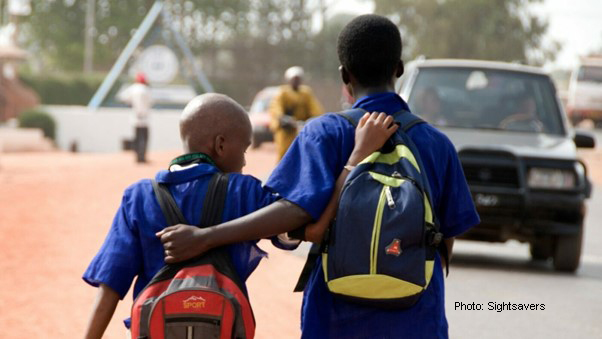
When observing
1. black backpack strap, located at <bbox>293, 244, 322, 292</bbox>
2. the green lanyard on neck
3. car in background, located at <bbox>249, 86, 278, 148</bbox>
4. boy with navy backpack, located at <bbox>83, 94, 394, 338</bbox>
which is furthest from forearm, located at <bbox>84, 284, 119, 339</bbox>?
car in background, located at <bbox>249, 86, 278, 148</bbox>

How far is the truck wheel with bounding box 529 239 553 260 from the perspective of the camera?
1116 cm

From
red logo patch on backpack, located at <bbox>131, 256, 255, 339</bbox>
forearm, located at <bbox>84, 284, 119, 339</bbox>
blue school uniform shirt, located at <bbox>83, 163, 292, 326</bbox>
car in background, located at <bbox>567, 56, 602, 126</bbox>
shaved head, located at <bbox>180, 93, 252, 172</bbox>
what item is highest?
shaved head, located at <bbox>180, 93, 252, 172</bbox>

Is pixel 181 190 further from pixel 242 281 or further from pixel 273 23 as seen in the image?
pixel 273 23

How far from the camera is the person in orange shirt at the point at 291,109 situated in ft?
49.0

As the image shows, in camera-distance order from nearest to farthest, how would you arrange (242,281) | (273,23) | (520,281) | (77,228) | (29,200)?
(242,281) → (520,281) → (77,228) → (29,200) → (273,23)

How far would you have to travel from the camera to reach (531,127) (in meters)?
11.2

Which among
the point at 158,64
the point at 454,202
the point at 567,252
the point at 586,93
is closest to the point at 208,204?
the point at 454,202

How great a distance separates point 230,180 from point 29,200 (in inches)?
585

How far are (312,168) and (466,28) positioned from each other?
62220 mm

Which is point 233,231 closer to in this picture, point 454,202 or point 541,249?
point 454,202

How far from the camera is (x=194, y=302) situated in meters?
3.39

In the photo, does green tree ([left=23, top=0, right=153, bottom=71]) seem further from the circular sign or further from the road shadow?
the road shadow

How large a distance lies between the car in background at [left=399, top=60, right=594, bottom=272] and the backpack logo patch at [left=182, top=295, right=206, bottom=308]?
6.95 meters

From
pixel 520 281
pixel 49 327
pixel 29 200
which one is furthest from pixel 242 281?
pixel 29 200
